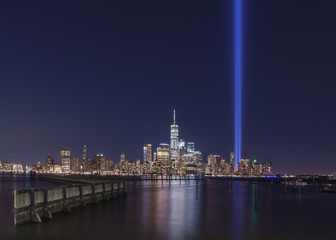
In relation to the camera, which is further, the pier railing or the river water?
the pier railing

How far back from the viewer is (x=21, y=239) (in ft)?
56.5

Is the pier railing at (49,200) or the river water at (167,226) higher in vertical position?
the pier railing at (49,200)

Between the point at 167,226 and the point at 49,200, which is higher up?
the point at 49,200

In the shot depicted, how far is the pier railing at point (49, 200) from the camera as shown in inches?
810

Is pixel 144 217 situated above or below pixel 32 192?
below

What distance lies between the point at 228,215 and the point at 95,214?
1098 centimetres

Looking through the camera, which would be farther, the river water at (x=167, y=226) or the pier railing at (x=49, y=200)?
the pier railing at (x=49, y=200)

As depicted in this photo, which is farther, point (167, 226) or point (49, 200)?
point (49, 200)

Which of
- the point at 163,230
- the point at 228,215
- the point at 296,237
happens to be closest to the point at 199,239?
the point at 163,230

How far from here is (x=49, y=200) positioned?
23.5 metres

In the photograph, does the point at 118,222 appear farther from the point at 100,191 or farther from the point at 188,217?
the point at 100,191

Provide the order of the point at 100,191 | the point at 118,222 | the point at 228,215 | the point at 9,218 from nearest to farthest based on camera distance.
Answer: the point at 118,222, the point at 9,218, the point at 228,215, the point at 100,191

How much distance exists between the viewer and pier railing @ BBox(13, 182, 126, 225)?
20.6 meters

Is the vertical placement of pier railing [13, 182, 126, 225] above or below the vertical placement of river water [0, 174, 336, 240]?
above
